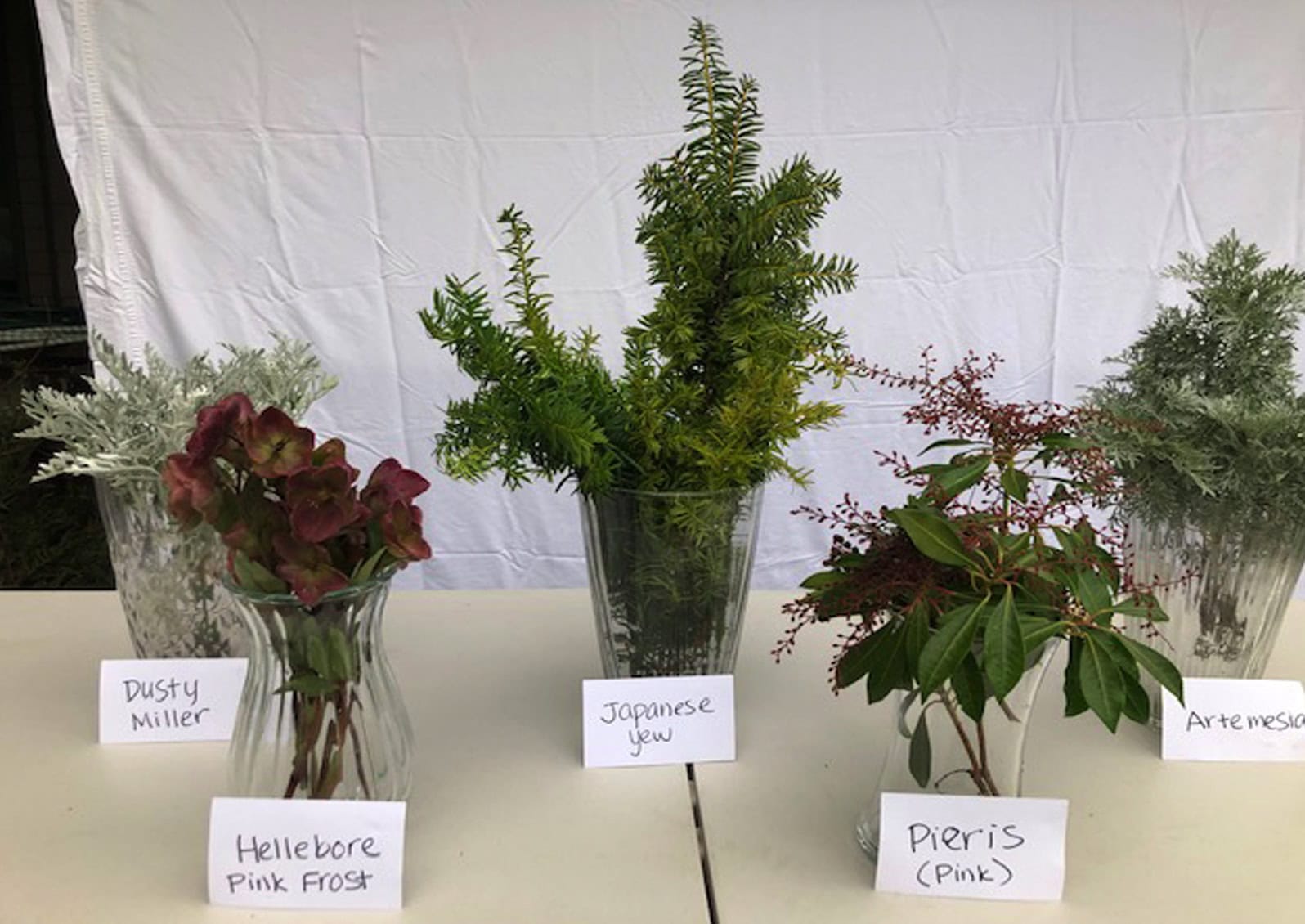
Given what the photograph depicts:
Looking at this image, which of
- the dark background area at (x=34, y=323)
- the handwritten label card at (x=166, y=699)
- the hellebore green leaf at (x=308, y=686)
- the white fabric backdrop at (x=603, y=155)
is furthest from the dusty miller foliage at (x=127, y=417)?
the dark background area at (x=34, y=323)

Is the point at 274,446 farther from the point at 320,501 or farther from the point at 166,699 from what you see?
the point at 166,699

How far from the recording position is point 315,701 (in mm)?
630

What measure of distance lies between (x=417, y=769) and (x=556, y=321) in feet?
3.46

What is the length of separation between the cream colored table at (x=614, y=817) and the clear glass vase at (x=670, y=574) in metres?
0.09

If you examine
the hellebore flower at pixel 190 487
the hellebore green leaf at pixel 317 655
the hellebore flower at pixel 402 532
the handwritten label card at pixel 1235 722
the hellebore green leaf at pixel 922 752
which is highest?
the hellebore flower at pixel 190 487

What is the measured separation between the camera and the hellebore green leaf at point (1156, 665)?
60cm

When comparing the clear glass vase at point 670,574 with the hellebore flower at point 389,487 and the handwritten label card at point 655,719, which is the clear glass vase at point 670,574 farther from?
the hellebore flower at point 389,487

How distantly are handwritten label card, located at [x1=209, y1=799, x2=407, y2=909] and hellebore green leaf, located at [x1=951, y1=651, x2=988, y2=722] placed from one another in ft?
1.10

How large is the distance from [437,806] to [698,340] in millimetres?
381

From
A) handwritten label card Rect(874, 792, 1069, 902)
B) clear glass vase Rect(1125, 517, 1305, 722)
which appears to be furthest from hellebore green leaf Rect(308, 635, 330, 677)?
clear glass vase Rect(1125, 517, 1305, 722)

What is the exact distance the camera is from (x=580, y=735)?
83cm

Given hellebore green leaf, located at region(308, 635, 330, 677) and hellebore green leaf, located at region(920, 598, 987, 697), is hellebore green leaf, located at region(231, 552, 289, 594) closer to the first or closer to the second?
hellebore green leaf, located at region(308, 635, 330, 677)

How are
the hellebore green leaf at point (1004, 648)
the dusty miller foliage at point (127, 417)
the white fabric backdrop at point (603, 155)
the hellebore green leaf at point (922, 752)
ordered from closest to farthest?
the hellebore green leaf at point (1004, 648) → the hellebore green leaf at point (922, 752) → the dusty miller foliage at point (127, 417) → the white fabric backdrop at point (603, 155)

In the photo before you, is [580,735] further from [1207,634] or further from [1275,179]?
[1275,179]
